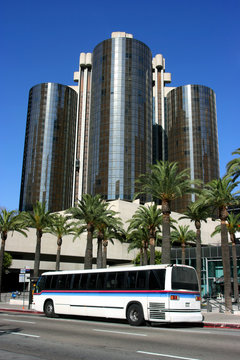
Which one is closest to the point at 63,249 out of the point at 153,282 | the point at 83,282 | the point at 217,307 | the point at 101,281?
the point at 217,307

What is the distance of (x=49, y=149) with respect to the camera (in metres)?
140

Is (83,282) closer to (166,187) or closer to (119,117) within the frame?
(166,187)

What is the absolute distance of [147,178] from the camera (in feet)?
107

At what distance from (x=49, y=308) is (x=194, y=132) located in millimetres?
122358

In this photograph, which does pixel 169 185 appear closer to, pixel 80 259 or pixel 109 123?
pixel 80 259

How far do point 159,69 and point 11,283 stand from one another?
121372 mm

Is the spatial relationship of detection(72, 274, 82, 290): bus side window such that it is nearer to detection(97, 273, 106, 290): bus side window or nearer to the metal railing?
detection(97, 273, 106, 290): bus side window

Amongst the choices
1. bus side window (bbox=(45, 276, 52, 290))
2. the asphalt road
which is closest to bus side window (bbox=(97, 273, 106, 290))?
bus side window (bbox=(45, 276, 52, 290))

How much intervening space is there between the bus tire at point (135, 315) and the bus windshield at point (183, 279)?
2.14 m

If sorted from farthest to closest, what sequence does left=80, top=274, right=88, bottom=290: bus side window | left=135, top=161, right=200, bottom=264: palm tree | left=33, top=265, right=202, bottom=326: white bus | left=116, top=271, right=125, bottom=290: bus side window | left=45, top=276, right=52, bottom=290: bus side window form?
left=135, top=161, right=200, bottom=264: palm tree → left=45, top=276, right=52, bottom=290: bus side window → left=80, top=274, right=88, bottom=290: bus side window → left=116, top=271, right=125, bottom=290: bus side window → left=33, top=265, right=202, bottom=326: white bus

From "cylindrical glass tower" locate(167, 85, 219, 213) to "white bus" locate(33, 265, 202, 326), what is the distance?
112m

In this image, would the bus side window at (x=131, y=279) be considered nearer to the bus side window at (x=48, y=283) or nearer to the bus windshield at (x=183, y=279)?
the bus windshield at (x=183, y=279)

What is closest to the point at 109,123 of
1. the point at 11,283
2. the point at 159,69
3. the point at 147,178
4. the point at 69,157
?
the point at 69,157

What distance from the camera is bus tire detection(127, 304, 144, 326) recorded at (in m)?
17.8
